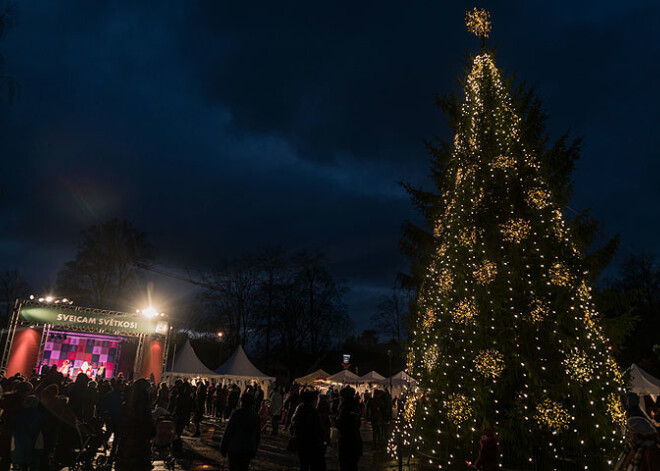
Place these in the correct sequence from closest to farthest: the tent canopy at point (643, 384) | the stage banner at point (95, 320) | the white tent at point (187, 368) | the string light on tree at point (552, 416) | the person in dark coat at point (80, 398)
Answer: the string light on tree at point (552, 416) → the person in dark coat at point (80, 398) → the tent canopy at point (643, 384) → the stage banner at point (95, 320) → the white tent at point (187, 368)

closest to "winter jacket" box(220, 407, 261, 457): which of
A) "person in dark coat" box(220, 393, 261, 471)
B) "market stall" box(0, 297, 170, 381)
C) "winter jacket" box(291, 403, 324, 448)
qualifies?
"person in dark coat" box(220, 393, 261, 471)

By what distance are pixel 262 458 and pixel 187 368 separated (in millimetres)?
12973

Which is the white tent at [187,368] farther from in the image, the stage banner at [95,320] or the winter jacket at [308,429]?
the winter jacket at [308,429]

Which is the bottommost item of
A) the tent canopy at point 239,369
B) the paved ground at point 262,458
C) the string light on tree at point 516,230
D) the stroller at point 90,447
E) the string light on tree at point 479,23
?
the paved ground at point 262,458

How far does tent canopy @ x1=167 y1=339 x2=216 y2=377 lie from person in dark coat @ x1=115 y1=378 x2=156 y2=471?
57.4ft

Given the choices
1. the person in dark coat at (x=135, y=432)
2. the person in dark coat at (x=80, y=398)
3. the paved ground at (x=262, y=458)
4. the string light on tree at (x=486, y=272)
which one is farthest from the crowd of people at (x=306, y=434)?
the person in dark coat at (x=80, y=398)

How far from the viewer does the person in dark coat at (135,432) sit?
187 inches

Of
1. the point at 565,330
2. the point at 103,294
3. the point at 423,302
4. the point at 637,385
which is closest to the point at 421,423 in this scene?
the point at 423,302

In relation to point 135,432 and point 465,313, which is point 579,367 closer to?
point 465,313

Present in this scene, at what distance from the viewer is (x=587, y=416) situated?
7.23 metres

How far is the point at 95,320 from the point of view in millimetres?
19922

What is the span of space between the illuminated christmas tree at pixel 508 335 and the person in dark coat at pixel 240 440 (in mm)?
4468

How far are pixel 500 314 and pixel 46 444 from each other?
786 cm

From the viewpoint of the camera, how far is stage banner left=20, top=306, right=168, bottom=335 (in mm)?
17969
